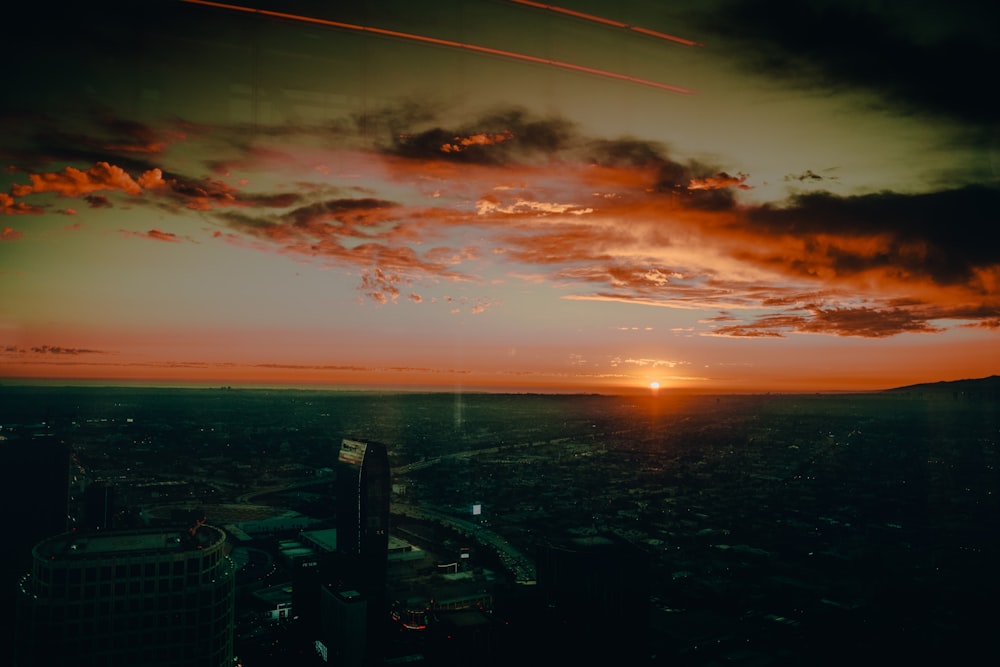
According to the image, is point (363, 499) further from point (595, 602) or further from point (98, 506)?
point (595, 602)

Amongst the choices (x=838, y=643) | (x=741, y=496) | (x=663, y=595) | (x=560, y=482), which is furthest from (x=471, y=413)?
(x=838, y=643)

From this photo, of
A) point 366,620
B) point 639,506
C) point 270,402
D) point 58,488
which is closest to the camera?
point 366,620

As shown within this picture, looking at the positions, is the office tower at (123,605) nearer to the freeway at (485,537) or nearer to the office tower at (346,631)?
the office tower at (346,631)

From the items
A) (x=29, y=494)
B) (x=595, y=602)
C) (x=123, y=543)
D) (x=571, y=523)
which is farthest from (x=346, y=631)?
(x=571, y=523)

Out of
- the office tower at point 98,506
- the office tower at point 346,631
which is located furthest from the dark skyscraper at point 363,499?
the office tower at point 98,506

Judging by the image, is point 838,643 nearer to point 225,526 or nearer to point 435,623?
point 435,623

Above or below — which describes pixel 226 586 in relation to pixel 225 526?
above
